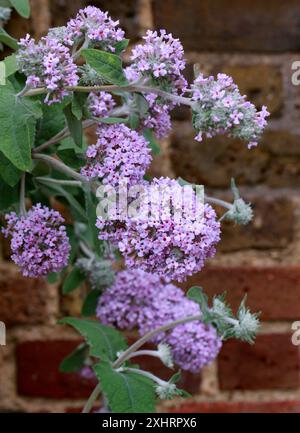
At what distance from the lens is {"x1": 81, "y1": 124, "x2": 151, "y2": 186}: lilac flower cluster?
0.55 m

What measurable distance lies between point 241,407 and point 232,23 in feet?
1.64

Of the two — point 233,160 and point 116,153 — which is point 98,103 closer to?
point 116,153

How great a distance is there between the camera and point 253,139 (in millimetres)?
546

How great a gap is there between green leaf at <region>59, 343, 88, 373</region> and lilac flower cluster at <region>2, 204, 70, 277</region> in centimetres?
29

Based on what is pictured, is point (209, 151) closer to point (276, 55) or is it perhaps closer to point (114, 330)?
point (276, 55)

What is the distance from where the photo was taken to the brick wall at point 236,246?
3.34ft

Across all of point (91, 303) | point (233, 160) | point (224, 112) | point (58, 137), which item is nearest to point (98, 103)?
point (58, 137)

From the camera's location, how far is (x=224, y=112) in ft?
1.75

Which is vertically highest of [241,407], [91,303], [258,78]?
[258,78]

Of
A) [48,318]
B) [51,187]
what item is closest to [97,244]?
[51,187]

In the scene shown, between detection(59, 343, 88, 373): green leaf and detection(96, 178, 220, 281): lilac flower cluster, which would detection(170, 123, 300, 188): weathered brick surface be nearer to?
detection(59, 343, 88, 373): green leaf

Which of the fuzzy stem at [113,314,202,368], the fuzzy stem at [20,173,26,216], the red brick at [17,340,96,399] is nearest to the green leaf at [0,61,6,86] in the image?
the fuzzy stem at [20,173,26,216]

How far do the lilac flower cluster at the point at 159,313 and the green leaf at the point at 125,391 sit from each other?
0.08 m
